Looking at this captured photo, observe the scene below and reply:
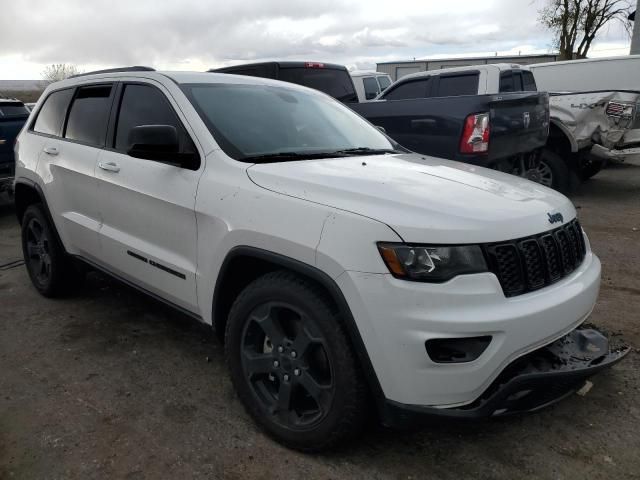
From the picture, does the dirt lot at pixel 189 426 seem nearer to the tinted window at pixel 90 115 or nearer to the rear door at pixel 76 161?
the rear door at pixel 76 161

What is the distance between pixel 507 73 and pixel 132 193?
654cm

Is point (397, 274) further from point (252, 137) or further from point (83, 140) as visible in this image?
point (83, 140)

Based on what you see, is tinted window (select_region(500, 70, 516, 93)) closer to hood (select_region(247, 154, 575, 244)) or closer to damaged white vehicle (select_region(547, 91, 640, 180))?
damaged white vehicle (select_region(547, 91, 640, 180))

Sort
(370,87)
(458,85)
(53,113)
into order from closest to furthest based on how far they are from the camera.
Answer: (53,113), (458,85), (370,87)

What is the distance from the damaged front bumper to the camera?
2209 mm

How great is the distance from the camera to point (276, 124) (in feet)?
11.0

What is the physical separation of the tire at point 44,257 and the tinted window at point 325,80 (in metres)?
4.06

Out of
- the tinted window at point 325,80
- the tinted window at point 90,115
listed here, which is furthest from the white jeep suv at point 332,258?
the tinted window at point 325,80

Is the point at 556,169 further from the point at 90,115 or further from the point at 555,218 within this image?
the point at 90,115

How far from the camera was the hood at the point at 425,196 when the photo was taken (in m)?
2.23

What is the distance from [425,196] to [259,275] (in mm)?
904

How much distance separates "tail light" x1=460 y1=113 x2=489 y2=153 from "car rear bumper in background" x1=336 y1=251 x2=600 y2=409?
362cm

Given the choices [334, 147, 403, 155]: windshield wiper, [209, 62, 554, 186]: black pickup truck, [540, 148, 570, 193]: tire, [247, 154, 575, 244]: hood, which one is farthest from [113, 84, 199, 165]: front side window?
[540, 148, 570, 193]: tire

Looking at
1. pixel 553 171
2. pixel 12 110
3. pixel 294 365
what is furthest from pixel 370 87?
pixel 294 365
